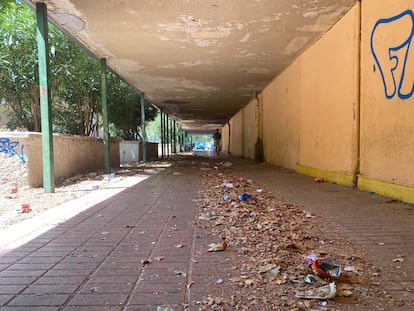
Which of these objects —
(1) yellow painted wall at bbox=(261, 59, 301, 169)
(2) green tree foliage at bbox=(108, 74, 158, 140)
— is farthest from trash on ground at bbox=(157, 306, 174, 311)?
(2) green tree foliage at bbox=(108, 74, 158, 140)

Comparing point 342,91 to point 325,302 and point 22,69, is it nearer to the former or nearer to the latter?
point 325,302

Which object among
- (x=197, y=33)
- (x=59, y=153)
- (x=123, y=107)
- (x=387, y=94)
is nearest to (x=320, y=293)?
(x=387, y=94)

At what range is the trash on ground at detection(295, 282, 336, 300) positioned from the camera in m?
2.03

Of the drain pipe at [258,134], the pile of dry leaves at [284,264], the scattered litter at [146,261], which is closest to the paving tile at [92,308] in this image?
the pile of dry leaves at [284,264]

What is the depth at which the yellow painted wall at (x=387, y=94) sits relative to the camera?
4.73m

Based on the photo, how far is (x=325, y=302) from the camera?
78.4 inches

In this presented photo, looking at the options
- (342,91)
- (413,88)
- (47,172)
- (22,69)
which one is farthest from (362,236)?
(22,69)

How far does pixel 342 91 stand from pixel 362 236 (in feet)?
14.0

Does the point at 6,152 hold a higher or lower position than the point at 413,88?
lower

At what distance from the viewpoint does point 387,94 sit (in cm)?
525

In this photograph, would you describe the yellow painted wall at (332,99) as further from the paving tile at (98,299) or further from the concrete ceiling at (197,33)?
the paving tile at (98,299)

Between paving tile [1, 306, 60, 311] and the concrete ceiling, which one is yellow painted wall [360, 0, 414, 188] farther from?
paving tile [1, 306, 60, 311]

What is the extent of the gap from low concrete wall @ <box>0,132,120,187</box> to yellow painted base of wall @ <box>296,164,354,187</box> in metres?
6.33

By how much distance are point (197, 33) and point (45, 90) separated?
12.1 ft
